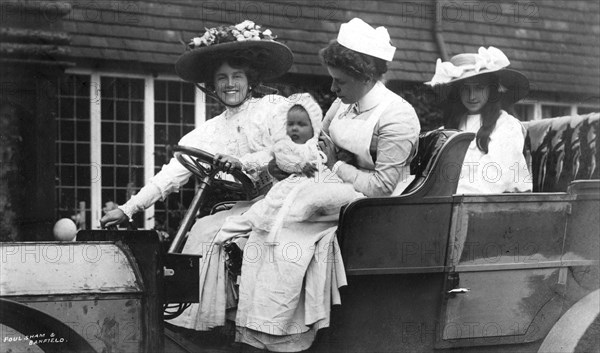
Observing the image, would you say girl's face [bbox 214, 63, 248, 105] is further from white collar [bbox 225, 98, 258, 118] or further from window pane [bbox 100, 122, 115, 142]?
window pane [bbox 100, 122, 115, 142]

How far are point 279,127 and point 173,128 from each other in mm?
5053

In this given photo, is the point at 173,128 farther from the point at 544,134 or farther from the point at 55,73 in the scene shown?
the point at 544,134

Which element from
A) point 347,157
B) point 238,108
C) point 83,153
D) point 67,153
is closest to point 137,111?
point 83,153

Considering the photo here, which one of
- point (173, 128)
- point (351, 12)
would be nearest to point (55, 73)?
point (173, 128)

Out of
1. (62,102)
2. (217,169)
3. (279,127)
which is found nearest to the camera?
(217,169)

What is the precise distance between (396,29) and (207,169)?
6.51 meters

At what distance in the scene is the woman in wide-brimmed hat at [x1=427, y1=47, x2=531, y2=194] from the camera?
187 inches

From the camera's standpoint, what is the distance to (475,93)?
16.7ft

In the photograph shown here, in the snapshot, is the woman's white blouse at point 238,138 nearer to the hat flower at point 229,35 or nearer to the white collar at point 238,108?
the white collar at point 238,108

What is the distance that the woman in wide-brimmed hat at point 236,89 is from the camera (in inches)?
171

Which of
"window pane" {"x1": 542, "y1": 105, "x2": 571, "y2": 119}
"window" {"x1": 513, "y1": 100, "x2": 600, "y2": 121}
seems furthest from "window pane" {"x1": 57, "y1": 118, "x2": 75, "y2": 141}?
"window pane" {"x1": 542, "y1": 105, "x2": 571, "y2": 119}

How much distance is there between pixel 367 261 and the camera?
351 centimetres

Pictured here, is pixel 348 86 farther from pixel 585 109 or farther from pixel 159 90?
pixel 585 109

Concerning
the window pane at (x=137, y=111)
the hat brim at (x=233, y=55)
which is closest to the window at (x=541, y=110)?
the window pane at (x=137, y=111)
